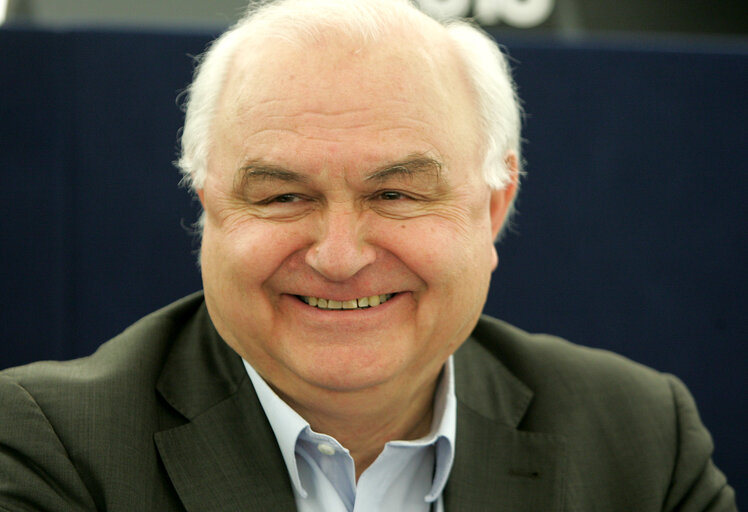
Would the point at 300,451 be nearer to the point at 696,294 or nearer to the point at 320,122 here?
the point at 320,122

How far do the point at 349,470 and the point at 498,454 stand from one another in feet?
1.06

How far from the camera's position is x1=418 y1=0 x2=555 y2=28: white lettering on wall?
8.93 ft

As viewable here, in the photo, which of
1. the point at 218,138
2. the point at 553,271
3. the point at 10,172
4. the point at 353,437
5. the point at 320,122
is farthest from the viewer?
the point at 553,271

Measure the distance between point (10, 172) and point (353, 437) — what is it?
3.98 ft

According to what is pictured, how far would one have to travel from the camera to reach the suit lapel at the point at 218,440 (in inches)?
60.1

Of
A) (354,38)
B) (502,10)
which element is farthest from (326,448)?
(502,10)

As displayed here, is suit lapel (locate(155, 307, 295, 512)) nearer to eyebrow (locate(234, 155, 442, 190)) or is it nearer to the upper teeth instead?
the upper teeth

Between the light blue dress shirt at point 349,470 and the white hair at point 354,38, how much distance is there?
46 centimetres

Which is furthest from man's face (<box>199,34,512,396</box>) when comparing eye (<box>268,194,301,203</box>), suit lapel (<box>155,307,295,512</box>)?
suit lapel (<box>155,307,295,512</box>)

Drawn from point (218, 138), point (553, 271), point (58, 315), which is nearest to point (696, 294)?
point (553, 271)

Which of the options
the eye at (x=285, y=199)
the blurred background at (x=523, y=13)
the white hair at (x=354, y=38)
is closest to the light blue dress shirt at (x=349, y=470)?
the eye at (x=285, y=199)

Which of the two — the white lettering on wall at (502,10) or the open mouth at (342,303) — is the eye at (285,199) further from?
the white lettering on wall at (502,10)

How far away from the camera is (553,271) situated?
2514 millimetres

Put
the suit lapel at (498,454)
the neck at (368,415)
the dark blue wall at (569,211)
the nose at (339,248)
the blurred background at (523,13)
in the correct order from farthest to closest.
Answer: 1. the blurred background at (523,13)
2. the dark blue wall at (569,211)
3. the suit lapel at (498,454)
4. the neck at (368,415)
5. the nose at (339,248)
